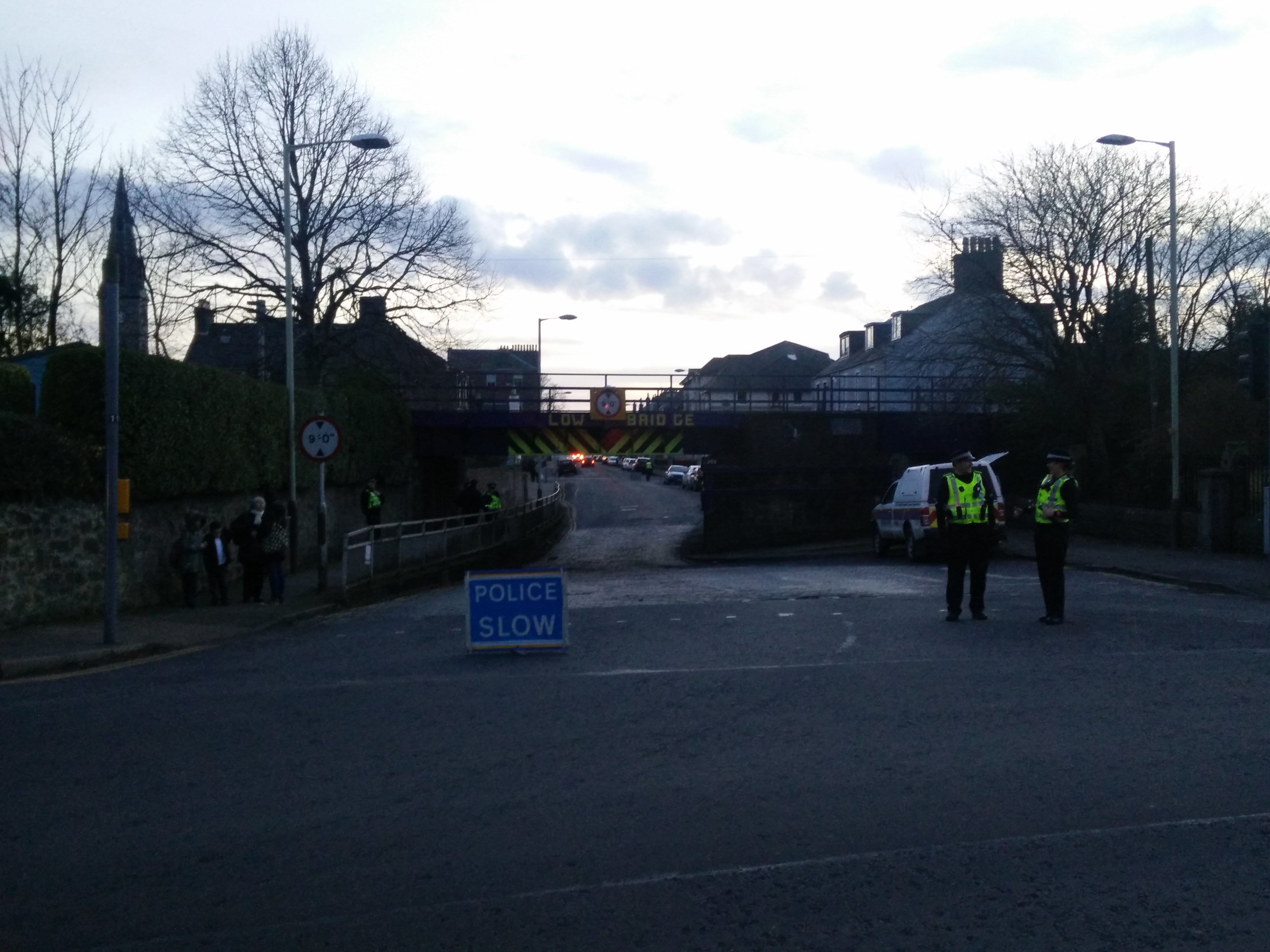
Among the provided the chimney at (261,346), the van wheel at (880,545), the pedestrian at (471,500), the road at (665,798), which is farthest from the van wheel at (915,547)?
the chimney at (261,346)

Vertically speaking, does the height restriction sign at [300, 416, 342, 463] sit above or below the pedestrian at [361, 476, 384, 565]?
above

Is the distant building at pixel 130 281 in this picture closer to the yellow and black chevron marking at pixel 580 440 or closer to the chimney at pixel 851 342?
the yellow and black chevron marking at pixel 580 440

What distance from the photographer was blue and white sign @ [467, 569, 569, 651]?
12.5 m

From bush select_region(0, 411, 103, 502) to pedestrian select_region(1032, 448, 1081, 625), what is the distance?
40.1 ft

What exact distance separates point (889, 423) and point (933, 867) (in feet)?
116

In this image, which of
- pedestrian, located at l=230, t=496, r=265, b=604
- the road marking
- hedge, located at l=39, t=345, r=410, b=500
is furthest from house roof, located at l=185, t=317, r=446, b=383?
the road marking

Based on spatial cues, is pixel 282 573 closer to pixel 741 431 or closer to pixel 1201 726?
pixel 1201 726

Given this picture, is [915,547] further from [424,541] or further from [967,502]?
[967,502]

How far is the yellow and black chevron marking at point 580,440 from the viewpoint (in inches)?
1535

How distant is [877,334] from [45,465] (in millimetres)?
62361

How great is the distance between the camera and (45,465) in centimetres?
1673

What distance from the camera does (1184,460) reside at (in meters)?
28.5

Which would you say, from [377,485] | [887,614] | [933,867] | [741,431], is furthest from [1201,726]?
[741,431]

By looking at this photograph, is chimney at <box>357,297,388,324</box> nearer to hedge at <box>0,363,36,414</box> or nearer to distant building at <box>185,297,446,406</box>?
distant building at <box>185,297,446,406</box>
